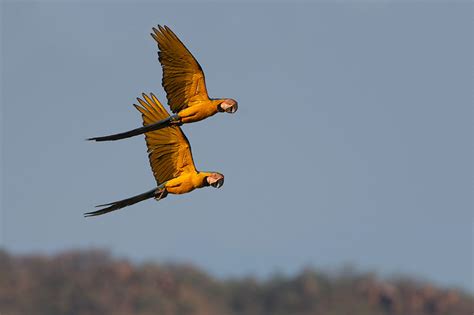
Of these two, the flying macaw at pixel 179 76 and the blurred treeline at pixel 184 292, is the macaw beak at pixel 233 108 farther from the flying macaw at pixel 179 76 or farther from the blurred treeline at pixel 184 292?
the blurred treeline at pixel 184 292

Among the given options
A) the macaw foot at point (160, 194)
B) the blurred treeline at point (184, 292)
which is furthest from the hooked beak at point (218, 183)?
the blurred treeline at point (184, 292)

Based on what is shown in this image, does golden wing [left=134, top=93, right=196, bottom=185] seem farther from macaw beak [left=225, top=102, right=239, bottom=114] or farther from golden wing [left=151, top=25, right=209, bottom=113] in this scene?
macaw beak [left=225, top=102, right=239, bottom=114]

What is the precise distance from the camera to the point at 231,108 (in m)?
13.8

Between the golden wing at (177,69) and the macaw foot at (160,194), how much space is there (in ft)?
3.37

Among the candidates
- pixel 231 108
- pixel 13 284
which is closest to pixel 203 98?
pixel 231 108

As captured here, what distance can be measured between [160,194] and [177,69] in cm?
149

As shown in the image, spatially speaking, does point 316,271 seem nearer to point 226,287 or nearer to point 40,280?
point 226,287

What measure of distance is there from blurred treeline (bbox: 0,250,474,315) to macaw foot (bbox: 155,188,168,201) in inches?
1979

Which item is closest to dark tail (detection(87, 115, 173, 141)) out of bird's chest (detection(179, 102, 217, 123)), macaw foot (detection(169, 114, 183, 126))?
macaw foot (detection(169, 114, 183, 126))

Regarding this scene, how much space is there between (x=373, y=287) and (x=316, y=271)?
3.74 meters

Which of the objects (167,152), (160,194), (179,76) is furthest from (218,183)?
(179,76)

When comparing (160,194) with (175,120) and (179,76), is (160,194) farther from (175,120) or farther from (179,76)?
(179,76)

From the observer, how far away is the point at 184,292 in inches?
2625

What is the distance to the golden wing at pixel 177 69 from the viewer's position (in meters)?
14.2
